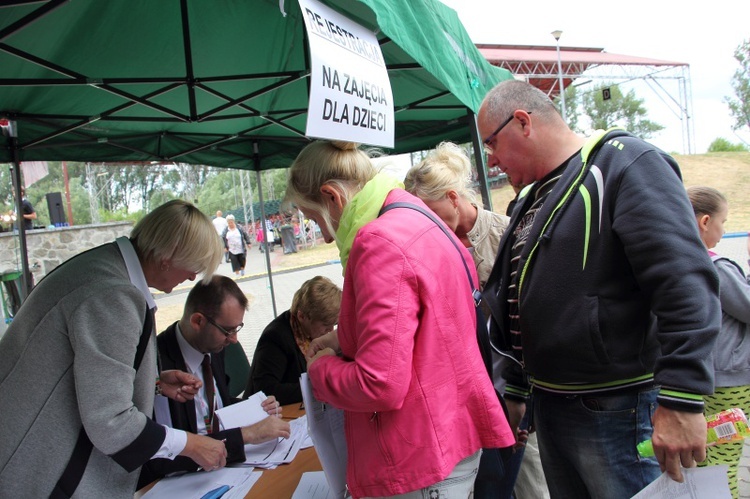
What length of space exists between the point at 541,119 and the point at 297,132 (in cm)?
289

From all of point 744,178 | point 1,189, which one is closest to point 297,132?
point 744,178

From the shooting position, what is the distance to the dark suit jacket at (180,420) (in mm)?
1835

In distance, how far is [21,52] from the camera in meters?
2.22

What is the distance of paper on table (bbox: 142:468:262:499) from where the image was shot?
1.70 metres

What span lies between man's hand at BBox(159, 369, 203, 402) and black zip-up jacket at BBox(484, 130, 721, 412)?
50.6 inches

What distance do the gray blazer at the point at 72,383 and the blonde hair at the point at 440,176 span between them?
5.20ft

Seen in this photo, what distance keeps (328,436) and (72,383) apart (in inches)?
27.4

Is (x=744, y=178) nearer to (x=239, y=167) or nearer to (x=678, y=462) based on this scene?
(x=239, y=167)

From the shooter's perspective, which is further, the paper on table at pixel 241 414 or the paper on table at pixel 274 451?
the paper on table at pixel 241 414

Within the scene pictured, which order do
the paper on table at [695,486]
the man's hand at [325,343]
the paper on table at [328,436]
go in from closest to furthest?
1. the paper on table at [695,486]
2. the paper on table at [328,436]
3. the man's hand at [325,343]

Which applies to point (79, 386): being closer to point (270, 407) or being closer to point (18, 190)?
point (270, 407)

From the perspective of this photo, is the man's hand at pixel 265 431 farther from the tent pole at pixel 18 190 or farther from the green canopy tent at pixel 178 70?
the tent pole at pixel 18 190

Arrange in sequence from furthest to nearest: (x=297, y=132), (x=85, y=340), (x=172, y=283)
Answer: (x=297, y=132), (x=172, y=283), (x=85, y=340)

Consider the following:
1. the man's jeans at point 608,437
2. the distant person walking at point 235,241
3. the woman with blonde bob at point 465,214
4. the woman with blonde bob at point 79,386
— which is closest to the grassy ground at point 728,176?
the distant person walking at point 235,241
